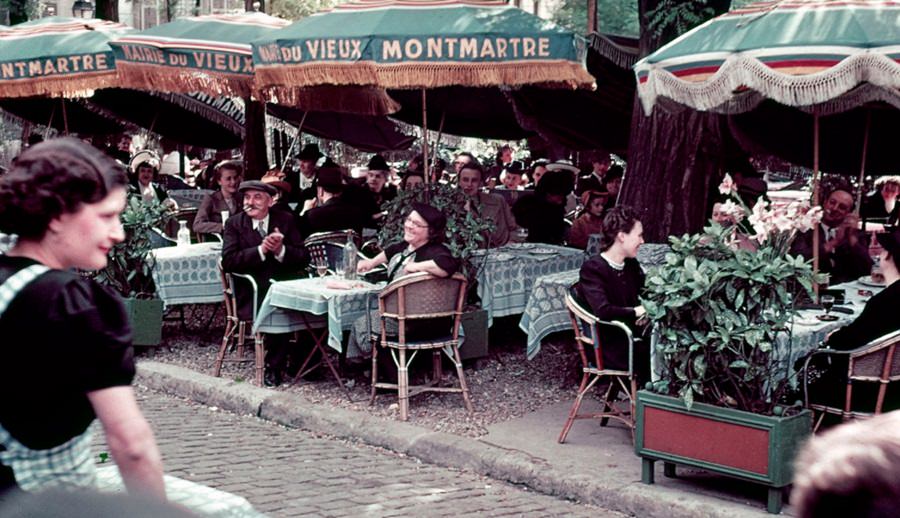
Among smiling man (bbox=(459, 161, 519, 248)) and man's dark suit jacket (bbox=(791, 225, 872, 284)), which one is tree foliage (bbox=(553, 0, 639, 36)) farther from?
man's dark suit jacket (bbox=(791, 225, 872, 284))

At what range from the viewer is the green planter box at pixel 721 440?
19.7ft

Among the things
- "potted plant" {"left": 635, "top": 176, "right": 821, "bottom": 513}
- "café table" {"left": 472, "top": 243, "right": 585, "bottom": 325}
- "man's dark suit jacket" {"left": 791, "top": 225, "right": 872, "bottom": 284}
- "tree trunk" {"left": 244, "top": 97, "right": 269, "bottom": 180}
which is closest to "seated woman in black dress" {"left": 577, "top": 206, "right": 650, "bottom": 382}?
"potted plant" {"left": 635, "top": 176, "right": 821, "bottom": 513}

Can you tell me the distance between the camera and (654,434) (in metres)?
6.47

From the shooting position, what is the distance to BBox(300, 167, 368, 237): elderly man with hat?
11367mm

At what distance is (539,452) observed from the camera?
23.5 feet

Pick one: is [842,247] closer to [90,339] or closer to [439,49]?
[439,49]

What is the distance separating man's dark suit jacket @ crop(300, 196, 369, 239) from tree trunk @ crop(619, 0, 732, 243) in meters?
2.67

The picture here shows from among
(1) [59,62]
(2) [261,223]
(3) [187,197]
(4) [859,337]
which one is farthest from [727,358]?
(3) [187,197]

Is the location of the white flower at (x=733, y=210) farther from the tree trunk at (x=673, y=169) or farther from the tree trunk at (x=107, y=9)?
the tree trunk at (x=107, y=9)

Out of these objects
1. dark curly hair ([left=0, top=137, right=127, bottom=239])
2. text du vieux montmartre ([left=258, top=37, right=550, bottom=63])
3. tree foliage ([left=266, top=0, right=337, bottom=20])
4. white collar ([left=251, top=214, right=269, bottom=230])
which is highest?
tree foliage ([left=266, top=0, right=337, bottom=20])

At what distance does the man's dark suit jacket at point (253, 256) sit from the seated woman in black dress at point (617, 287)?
2.78 m

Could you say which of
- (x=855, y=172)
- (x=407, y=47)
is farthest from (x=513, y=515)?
(x=855, y=172)

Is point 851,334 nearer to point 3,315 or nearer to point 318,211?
point 3,315

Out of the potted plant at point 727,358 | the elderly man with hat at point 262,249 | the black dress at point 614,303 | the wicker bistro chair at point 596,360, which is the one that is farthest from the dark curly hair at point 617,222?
the elderly man with hat at point 262,249
